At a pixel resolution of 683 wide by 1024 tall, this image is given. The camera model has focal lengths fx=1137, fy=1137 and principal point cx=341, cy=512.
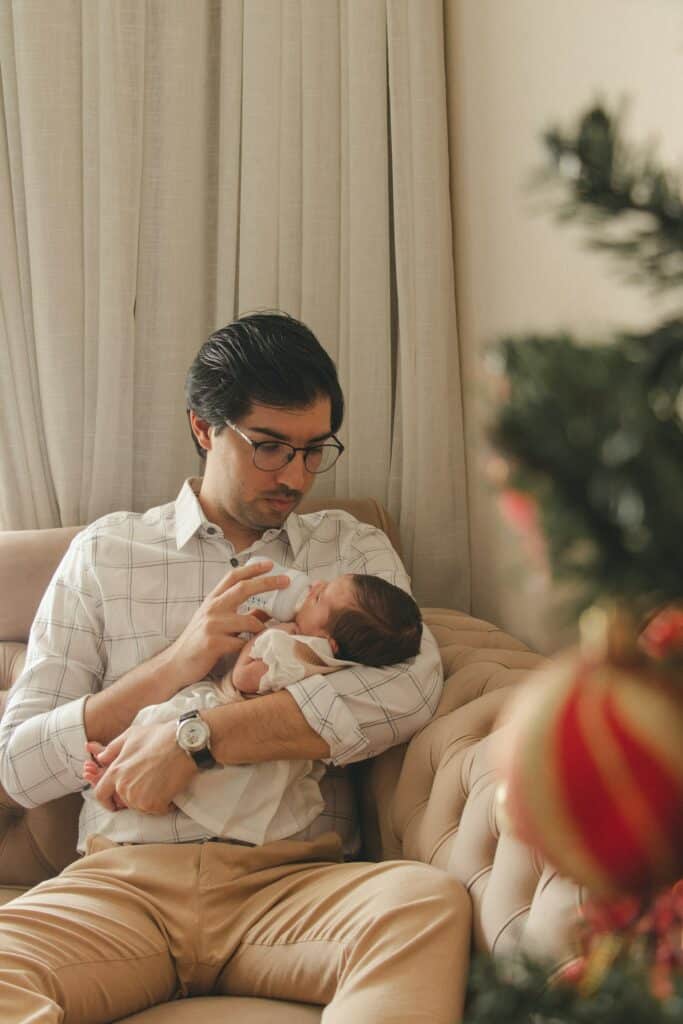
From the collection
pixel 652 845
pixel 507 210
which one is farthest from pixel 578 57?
pixel 652 845

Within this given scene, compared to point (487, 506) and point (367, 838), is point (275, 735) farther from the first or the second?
point (487, 506)

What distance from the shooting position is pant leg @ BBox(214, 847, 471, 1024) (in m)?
1.34

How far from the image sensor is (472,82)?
93.8 inches

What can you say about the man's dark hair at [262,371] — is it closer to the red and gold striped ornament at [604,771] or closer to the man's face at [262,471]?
the man's face at [262,471]

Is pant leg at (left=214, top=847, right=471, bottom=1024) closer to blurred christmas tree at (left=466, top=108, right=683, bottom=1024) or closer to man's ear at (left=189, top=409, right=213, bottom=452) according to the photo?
man's ear at (left=189, top=409, right=213, bottom=452)

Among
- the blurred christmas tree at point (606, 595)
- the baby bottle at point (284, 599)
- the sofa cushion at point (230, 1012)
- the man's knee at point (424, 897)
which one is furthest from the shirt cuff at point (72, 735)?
the blurred christmas tree at point (606, 595)

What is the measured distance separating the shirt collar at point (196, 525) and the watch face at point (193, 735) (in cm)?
41

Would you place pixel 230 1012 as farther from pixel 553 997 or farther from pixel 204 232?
pixel 204 232

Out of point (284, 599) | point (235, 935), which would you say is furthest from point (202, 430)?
Answer: point (235, 935)

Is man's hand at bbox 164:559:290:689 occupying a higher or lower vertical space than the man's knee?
higher

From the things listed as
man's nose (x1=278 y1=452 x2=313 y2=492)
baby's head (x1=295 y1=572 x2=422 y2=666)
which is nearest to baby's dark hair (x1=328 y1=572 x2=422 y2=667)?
baby's head (x1=295 y1=572 x2=422 y2=666)

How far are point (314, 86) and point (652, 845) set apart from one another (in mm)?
2401

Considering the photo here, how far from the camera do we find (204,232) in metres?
2.55

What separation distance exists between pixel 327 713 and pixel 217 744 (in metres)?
0.17
